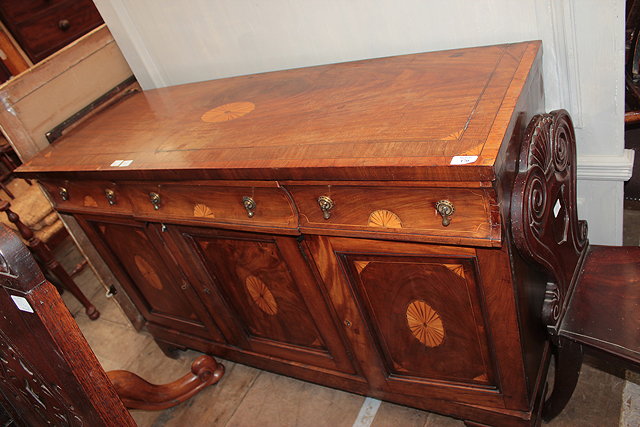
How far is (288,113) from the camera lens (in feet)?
5.15

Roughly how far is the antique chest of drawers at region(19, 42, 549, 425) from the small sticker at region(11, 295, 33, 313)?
0.63 metres

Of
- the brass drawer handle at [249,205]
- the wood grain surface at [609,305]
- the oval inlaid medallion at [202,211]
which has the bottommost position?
the wood grain surface at [609,305]

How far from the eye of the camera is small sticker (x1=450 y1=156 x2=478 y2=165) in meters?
1.05

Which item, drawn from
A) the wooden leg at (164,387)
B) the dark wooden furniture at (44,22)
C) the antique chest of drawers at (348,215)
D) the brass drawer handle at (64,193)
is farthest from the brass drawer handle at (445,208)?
the dark wooden furniture at (44,22)

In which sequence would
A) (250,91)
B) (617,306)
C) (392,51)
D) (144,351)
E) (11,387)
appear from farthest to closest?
(144,351), (250,91), (392,51), (617,306), (11,387)

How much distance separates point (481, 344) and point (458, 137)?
0.58m

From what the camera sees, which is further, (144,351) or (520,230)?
(144,351)

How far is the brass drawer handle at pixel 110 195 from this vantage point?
1.80 metres

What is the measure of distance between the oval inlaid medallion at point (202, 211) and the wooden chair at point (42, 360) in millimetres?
659

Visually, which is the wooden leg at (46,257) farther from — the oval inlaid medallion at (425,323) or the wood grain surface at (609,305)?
the wood grain surface at (609,305)

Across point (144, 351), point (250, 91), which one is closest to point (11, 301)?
point (250, 91)

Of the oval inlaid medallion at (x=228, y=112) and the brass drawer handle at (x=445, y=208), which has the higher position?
the oval inlaid medallion at (x=228, y=112)

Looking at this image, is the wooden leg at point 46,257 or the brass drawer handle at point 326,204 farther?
the wooden leg at point 46,257

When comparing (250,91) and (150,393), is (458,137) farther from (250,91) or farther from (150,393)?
(150,393)
